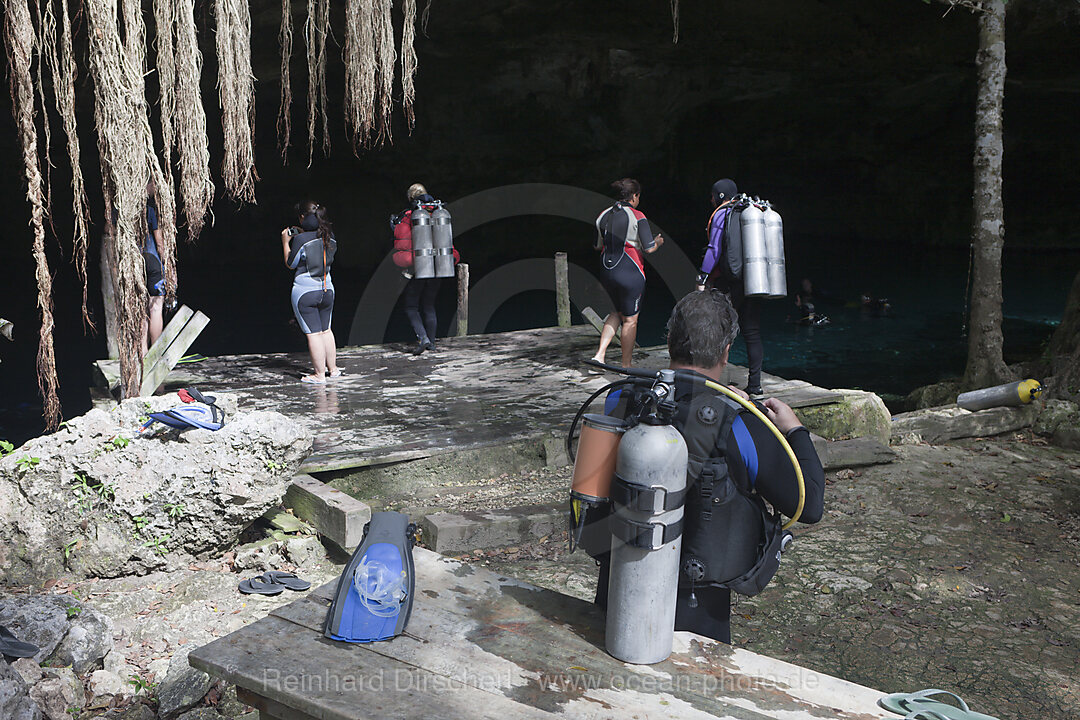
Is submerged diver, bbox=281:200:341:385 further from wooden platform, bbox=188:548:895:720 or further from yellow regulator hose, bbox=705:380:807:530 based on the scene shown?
yellow regulator hose, bbox=705:380:807:530

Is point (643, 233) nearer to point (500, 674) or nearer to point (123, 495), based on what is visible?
point (123, 495)

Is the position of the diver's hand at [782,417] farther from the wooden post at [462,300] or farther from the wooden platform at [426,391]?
the wooden post at [462,300]

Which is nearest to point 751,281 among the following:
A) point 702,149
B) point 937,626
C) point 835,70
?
point 937,626

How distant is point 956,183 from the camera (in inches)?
919

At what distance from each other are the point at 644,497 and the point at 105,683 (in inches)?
118

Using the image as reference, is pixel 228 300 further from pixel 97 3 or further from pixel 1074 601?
pixel 1074 601

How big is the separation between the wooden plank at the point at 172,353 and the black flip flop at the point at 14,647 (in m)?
3.36

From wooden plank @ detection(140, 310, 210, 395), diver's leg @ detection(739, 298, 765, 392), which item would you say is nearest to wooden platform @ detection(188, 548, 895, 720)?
diver's leg @ detection(739, 298, 765, 392)

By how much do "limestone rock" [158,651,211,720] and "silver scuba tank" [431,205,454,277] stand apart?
5176 mm

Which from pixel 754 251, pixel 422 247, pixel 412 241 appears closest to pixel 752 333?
pixel 754 251

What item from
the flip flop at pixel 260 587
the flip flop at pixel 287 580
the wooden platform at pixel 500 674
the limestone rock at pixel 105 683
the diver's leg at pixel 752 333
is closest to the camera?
the wooden platform at pixel 500 674

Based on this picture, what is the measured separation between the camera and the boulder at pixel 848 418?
7719 millimetres

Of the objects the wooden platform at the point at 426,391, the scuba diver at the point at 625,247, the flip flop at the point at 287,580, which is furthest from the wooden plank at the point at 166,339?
the scuba diver at the point at 625,247

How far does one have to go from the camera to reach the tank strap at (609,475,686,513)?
2.31 metres
